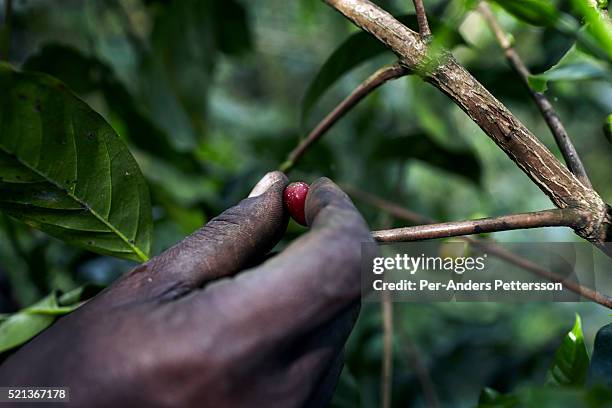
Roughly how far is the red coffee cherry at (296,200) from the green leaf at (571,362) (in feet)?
0.90

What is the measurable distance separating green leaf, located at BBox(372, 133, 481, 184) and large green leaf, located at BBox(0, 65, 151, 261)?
0.62 meters

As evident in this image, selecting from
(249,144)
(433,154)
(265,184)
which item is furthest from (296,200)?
(249,144)

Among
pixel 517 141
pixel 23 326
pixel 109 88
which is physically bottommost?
pixel 23 326

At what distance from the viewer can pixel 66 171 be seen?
0.70 metres

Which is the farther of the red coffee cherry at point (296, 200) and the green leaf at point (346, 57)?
the green leaf at point (346, 57)

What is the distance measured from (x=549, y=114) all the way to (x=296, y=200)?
1.02 feet

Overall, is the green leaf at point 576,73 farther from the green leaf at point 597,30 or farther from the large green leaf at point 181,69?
the large green leaf at point 181,69

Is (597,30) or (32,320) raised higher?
(597,30)

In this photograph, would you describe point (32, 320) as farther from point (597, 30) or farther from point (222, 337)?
point (597, 30)

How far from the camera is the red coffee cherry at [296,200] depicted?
0.67 meters

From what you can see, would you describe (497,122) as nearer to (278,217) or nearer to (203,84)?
(278,217)

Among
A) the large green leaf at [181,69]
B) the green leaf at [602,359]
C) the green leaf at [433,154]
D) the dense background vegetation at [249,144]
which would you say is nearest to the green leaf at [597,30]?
the green leaf at [602,359]

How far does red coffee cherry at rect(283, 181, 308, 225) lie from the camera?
671 mm

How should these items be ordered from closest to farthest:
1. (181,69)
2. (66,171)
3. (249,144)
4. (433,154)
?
(66,171) → (433,154) → (181,69) → (249,144)
